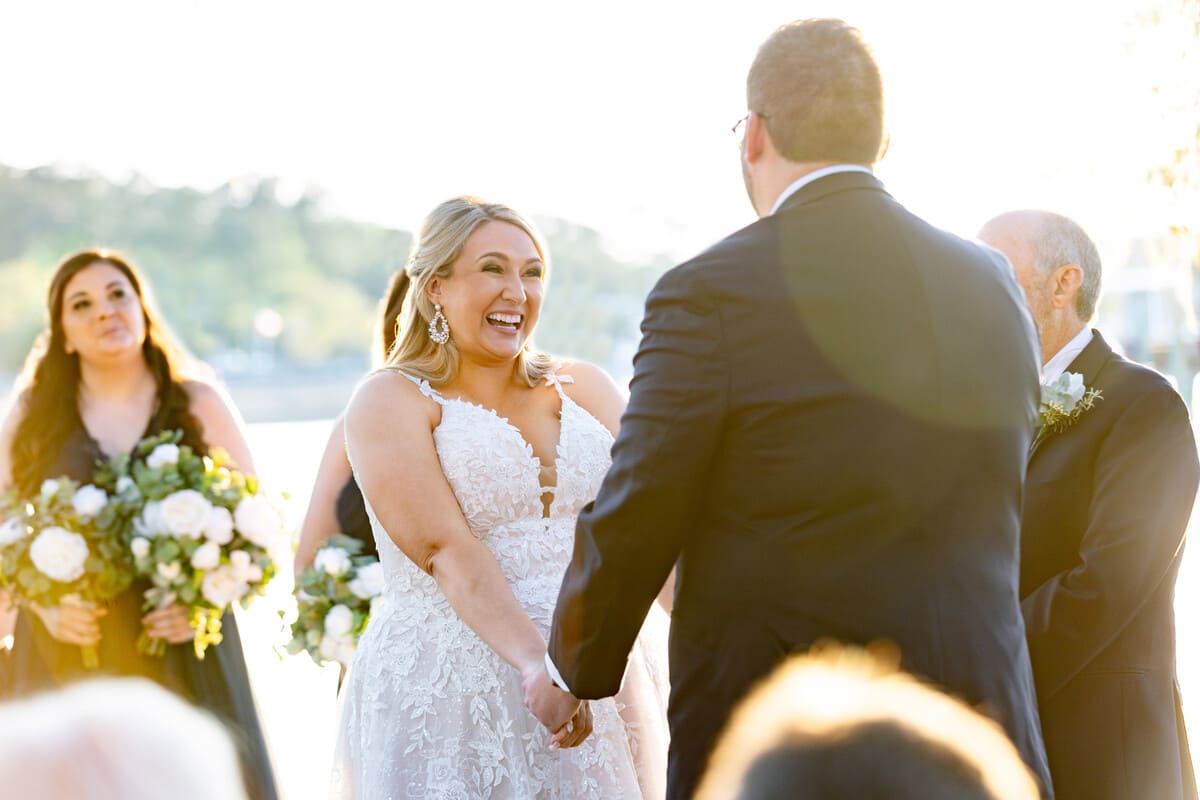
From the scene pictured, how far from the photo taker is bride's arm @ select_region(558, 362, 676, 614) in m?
3.99

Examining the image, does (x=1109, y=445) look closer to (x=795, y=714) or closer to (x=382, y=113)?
(x=795, y=714)

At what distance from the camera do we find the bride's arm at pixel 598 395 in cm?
399

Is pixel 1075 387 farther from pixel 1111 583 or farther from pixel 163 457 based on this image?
pixel 163 457

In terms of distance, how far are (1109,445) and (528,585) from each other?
1.47m

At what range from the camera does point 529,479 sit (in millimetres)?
3699

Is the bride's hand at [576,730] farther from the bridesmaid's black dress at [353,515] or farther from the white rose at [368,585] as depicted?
the bridesmaid's black dress at [353,515]

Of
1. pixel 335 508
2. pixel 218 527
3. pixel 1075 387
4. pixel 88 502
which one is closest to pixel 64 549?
pixel 88 502

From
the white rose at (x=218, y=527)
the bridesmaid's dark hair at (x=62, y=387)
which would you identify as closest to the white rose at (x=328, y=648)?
the white rose at (x=218, y=527)

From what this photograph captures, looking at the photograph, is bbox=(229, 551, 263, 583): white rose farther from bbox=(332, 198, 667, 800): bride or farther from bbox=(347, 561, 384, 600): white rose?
bbox=(332, 198, 667, 800): bride

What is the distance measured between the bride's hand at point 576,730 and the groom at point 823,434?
73 cm

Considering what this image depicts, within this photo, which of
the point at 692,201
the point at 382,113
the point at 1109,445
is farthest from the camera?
the point at 382,113

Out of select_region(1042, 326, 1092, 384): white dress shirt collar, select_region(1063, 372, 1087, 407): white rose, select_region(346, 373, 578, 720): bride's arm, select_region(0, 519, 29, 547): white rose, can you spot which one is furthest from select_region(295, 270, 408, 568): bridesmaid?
select_region(1063, 372, 1087, 407): white rose

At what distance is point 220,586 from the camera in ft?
15.9

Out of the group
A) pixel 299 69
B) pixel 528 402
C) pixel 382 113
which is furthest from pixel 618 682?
pixel 299 69
